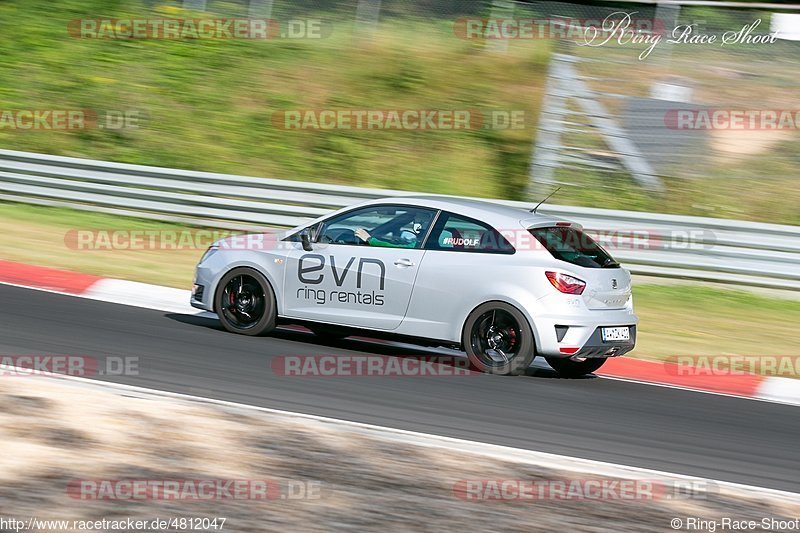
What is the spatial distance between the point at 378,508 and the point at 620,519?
1301 millimetres

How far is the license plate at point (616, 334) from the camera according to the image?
8.90 m

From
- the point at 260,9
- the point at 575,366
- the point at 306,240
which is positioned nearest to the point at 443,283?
the point at 306,240

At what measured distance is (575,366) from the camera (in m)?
9.86

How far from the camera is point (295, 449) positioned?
19.9 ft

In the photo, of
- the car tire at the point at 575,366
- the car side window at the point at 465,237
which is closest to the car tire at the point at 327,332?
the car side window at the point at 465,237

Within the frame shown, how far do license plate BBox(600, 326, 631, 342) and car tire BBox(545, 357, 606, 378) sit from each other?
0.66 m

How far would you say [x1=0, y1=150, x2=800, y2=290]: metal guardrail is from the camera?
14180 mm

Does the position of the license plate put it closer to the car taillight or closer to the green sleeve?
the car taillight

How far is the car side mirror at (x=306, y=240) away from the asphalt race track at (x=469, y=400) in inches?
36.9

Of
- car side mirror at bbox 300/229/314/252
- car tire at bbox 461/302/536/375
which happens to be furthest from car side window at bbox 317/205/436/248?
car tire at bbox 461/302/536/375

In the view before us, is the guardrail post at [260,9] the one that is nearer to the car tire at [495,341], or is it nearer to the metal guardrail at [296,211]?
the metal guardrail at [296,211]

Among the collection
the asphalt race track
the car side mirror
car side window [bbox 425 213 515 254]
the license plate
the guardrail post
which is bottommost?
the asphalt race track

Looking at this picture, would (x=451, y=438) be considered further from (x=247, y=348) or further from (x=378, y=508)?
(x=247, y=348)

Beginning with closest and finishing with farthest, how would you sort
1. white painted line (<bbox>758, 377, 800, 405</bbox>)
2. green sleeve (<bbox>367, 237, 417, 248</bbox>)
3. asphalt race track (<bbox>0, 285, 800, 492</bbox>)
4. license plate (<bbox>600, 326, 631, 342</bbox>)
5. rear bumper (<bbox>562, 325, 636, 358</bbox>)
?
asphalt race track (<bbox>0, 285, 800, 492</bbox>), rear bumper (<bbox>562, 325, 636, 358</bbox>), license plate (<bbox>600, 326, 631, 342</bbox>), green sleeve (<bbox>367, 237, 417, 248</bbox>), white painted line (<bbox>758, 377, 800, 405</bbox>)
